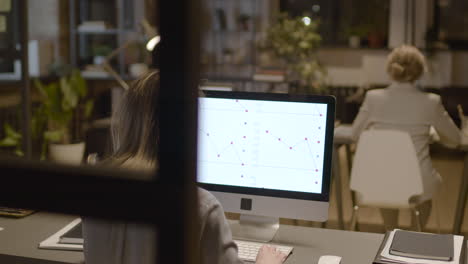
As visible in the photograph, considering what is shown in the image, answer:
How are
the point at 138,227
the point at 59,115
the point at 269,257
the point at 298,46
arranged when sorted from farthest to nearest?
the point at 298,46
the point at 59,115
the point at 269,257
the point at 138,227

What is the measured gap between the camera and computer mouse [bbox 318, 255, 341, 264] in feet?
5.77

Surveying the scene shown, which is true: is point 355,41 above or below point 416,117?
above

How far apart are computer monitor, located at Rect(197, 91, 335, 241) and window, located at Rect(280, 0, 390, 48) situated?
7.03 meters

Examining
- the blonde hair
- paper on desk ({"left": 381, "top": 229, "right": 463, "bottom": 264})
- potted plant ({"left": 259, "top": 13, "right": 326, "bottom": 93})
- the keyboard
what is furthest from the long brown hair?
potted plant ({"left": 259, "top": 13, "right": 326, "bottom": 93})

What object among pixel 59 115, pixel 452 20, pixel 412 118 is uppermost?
pixel 452 20

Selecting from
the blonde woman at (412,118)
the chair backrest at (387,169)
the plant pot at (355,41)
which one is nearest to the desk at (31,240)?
the chair backrest at (387,169)

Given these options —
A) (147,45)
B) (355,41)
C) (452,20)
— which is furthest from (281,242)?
(452,20)

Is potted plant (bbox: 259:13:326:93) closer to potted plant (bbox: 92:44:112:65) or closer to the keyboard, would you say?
potted plant (bbox: 92:44:112:65)

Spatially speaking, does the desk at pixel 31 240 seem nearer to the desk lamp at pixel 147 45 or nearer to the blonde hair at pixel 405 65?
the desk lamp at pixel 147 45

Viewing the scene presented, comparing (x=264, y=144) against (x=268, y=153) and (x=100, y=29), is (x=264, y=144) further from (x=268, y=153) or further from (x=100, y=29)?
(x=100, y=29)

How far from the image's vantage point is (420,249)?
179 cm

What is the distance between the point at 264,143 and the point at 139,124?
59 centimetres

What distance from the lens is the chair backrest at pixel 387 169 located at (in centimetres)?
342

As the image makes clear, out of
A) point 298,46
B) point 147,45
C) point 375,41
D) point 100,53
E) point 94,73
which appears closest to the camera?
point 147,45
